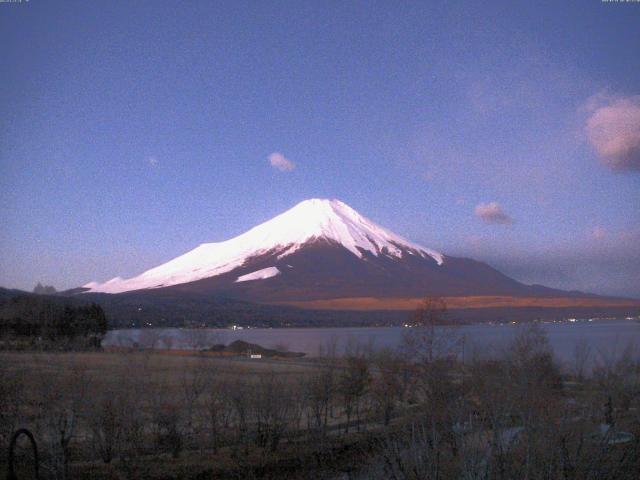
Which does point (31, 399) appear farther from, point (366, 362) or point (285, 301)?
point (285, 301)

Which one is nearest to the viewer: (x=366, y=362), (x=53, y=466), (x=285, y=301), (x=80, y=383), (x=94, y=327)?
(x=53, y=466)

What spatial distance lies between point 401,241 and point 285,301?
40.1 m

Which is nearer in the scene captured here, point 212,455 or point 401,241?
point 212,455

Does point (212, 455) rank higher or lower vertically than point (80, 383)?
lower

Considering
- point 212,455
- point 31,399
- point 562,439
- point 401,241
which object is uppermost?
point 401,241

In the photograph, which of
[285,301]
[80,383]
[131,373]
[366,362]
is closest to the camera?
[80,383]

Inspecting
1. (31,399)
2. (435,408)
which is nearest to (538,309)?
(435,408)

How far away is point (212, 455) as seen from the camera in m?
16.7

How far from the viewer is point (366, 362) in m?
25.6

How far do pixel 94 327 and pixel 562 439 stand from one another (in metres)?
51.1

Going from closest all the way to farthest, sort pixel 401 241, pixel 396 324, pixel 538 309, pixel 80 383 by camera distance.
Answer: pixel 80 383 < pixel 538 309 < pixel 396 324 < pixel 401 241

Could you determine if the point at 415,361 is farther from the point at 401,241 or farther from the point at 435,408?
the point at 401,241

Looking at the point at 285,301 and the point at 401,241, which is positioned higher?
the point at 401,241

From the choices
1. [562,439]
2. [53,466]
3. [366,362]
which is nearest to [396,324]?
[366,362]
